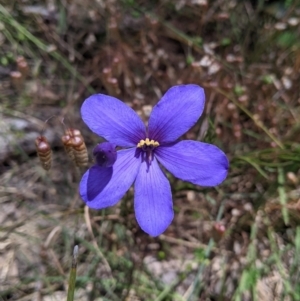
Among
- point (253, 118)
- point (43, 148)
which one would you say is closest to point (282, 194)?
point (253, 118)

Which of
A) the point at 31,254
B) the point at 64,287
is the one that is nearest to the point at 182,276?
the point at 64,287

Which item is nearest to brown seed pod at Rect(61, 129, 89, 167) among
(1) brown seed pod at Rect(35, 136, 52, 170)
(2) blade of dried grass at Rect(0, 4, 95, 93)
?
(1) brown seed pod at Rect(35, 136, 52, 170)

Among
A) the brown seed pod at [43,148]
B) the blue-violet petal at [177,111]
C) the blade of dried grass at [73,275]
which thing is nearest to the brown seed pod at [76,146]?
the brown seed pod at [43,148]

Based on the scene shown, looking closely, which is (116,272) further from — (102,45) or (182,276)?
(102,45)

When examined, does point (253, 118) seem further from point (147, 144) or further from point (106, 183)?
point (106, 183)

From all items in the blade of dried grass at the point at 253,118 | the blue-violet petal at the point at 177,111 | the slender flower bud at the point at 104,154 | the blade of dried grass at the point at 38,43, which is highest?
the blue-violet petal at the point at 177,111

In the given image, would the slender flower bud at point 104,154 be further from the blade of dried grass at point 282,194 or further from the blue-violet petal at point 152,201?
the blade of dried grass at point 282,194
